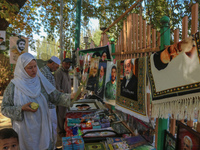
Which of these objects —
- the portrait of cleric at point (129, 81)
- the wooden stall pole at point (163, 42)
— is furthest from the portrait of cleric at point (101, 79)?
the wooden stall pole at point (163, 42)

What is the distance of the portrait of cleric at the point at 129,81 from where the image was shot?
1.92 meters

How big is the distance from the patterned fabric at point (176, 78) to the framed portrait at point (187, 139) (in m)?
0.18

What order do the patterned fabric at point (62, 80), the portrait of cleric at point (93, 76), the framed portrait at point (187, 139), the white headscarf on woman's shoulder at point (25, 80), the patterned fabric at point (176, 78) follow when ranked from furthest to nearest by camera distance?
the patterned fabric at point (62, 80)
the portrait of cleric at point (93, 76)
the white headscarf on woman's shoulder at point (25, 80)
the framed portrait at point (187, 139)
the patterned fabric at point (176, 78)

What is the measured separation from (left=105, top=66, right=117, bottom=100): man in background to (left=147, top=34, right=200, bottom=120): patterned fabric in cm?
97

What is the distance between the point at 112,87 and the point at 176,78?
1.39 metres

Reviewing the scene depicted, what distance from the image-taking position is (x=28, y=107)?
197 cm

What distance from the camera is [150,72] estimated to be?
64.5 inches

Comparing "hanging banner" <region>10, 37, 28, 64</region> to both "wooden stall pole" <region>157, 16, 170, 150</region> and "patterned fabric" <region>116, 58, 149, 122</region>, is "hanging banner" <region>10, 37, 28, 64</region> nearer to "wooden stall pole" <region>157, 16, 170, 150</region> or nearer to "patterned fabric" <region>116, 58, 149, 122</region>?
"patterned fabric" <region>116, 58, 149, 122</region>

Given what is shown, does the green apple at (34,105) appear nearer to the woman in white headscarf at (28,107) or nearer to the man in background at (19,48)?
the woman in white headscarf at (28,107)

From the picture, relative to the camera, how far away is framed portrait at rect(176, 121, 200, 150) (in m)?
1.35

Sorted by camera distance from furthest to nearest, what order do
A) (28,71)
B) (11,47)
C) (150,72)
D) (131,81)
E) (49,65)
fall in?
(11,47) < (49,65) < (28,71) < (131,81) < (150,72)

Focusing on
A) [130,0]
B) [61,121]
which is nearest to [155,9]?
[130,0]

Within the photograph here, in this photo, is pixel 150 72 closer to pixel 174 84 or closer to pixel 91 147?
pixel 174 84

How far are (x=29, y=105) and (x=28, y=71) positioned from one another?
44cm
